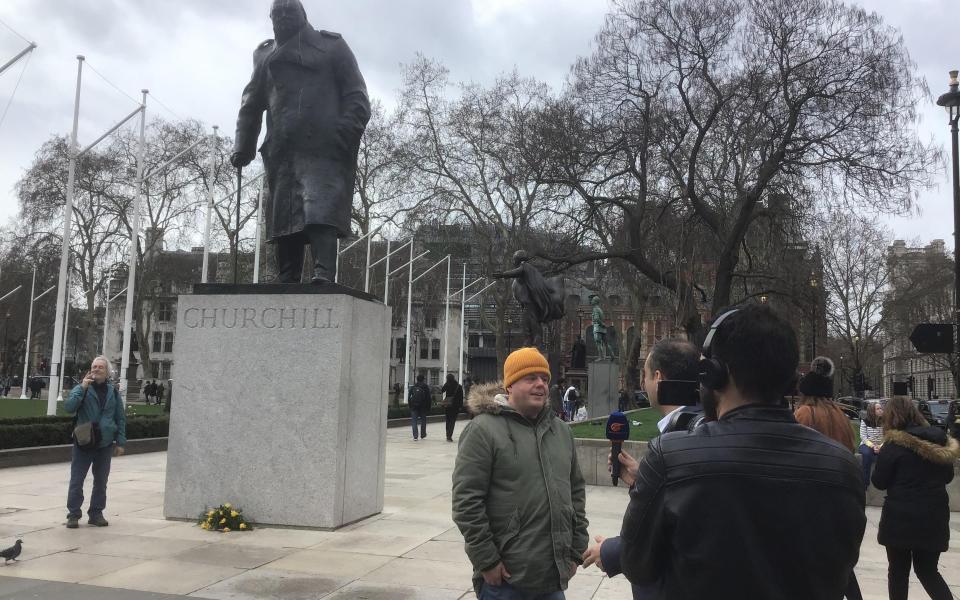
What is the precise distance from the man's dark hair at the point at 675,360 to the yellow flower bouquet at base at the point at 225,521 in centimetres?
600

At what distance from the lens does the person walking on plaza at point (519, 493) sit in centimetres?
336

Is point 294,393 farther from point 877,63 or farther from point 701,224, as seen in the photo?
point 701,224

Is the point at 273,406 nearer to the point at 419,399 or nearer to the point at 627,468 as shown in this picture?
the point at 627,468

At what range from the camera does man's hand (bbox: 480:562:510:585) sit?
3.31 metres

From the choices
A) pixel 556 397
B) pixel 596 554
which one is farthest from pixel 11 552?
pixel 556 397

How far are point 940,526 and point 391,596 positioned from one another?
386 cm

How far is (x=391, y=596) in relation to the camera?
556 cm

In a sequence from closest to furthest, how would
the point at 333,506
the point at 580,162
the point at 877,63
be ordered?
1. the point at 333,506
2. the point at 877,63
3. the point at 580,162

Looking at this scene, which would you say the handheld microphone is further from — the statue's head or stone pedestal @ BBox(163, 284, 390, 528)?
the statue's head

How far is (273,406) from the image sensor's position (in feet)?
26.5

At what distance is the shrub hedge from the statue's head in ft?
24.4

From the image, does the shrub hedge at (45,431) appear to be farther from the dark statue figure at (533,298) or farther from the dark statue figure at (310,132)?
the dark statue figure at (533,298)

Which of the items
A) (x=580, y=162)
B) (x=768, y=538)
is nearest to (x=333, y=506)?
(x=768, y=538)

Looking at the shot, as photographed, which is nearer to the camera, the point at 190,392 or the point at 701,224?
the point at 190,392
